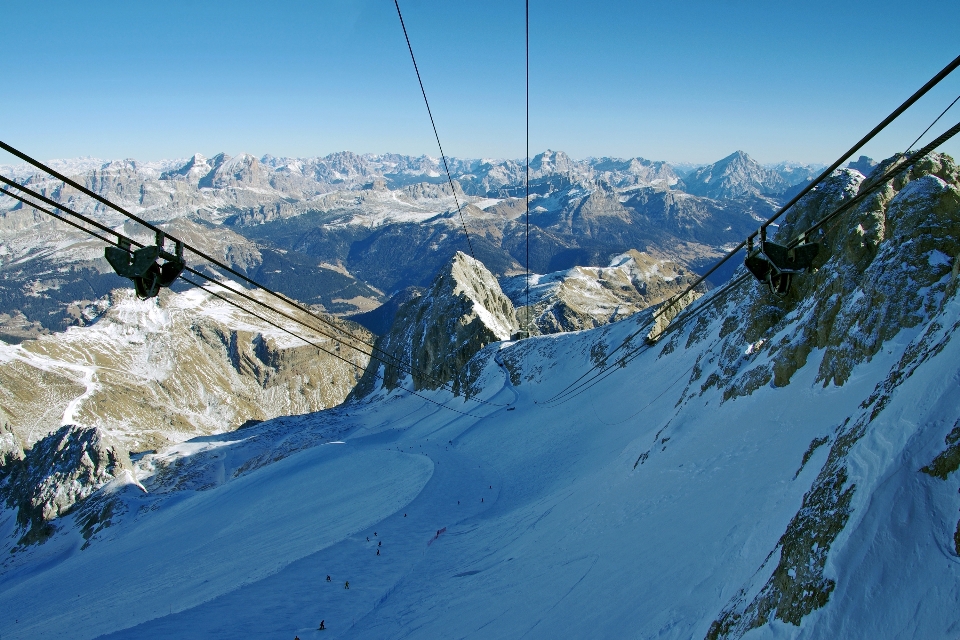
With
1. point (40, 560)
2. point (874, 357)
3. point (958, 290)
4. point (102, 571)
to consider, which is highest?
point (958, 290)

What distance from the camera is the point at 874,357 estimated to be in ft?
64.3

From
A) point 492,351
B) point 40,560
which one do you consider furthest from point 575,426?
point 40,560

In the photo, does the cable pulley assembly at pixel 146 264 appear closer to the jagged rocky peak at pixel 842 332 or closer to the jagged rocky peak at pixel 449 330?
the jagged rocky peak at pixel 842 332

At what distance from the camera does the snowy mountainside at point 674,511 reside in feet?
32.6

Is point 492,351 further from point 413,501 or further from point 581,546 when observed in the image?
point 581,546

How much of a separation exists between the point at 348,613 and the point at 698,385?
80.5 ft

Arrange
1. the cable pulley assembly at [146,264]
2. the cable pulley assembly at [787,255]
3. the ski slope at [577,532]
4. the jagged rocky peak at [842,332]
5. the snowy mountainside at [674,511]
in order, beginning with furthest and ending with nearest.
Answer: the jagged rocky peak at [842,332], the cable pulley assembly at [787,255], the snowy mountainside at [674,511], the ski slope at [577,532], the cable pulley assembly at [146,264]

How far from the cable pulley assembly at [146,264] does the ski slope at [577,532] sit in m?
12.9

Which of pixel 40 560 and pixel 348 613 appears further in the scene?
pixel 40 560

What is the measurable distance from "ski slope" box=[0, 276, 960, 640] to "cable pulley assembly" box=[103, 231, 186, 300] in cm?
1285

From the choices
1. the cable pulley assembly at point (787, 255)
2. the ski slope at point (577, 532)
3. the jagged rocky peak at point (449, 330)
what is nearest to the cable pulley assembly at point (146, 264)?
Answer: the cable pulley assembly at point (787, 255)

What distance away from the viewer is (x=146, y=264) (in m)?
9.10

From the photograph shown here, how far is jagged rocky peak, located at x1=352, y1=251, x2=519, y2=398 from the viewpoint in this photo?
111688 millimetres

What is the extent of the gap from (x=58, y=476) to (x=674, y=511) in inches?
4173
